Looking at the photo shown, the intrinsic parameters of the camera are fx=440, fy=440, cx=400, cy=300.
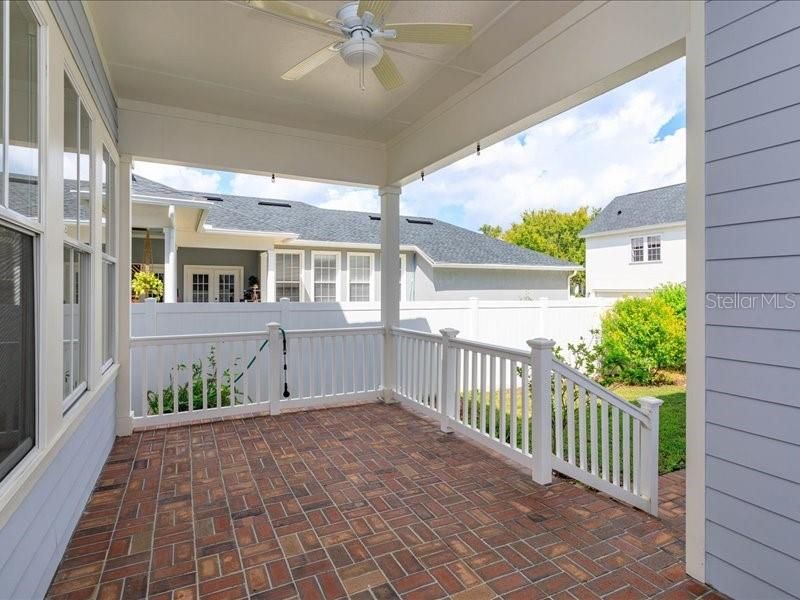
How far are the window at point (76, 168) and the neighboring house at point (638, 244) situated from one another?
13138 mm

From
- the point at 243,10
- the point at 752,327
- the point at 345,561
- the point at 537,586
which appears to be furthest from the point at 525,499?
the point at 243,10

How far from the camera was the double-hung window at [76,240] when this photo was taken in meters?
2.26

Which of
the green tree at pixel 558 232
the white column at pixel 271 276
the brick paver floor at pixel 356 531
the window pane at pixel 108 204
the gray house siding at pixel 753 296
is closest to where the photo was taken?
the gray house siding at pixel 753 296

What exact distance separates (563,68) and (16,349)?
122 inches

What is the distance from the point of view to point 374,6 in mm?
Answer: 2098

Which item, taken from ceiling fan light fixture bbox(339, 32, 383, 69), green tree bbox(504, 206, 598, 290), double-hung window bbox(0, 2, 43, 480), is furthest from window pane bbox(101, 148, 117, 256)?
green tree bbox(504, 206, 598, 290)

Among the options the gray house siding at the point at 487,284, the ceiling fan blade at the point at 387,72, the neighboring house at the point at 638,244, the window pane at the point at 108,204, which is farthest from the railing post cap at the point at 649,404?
the neighboring house at the point at 638,244

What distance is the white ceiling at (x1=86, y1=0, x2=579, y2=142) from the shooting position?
2.56 meters

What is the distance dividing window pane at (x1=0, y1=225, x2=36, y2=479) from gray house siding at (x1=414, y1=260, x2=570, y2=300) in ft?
31.4

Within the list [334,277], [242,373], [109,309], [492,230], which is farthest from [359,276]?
[492,230]

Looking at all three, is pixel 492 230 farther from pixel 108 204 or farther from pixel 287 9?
pixel 287 9

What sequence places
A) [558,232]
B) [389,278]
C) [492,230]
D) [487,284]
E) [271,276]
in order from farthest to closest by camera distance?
[492,230], [558,232], [487,284], [271,276], [389,278]

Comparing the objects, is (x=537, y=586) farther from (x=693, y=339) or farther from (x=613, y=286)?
(x=613, y=286)

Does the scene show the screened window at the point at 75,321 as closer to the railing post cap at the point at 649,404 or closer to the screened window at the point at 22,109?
the screened window at the point at 22,109
